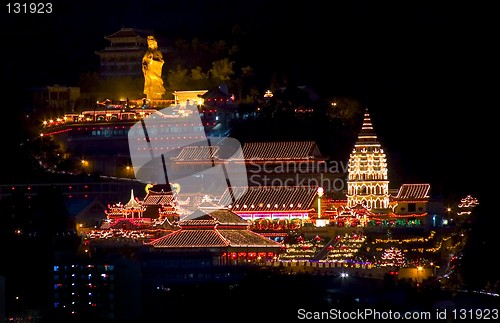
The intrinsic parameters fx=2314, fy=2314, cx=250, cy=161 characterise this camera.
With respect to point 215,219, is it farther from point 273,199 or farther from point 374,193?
point 374,193

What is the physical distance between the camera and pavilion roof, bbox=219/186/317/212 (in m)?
71.3

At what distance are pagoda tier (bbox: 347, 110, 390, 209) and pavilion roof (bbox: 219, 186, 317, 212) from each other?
1.29m

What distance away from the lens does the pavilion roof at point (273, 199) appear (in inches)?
2808

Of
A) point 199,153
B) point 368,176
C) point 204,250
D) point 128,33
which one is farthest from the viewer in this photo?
point 128,33

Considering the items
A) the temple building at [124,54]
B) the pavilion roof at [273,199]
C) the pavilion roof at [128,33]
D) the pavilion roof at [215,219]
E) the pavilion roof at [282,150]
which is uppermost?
the pavilion roof at [128,33]

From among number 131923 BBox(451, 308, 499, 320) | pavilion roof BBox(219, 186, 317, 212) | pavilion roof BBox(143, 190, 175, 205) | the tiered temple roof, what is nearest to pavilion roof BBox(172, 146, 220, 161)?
pavilion roof BBox(143, 190, 175, 205)

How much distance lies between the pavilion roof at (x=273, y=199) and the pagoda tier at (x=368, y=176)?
1.29m

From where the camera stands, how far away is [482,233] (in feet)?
199

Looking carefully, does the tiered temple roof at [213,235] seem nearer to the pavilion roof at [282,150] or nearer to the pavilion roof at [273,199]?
the pavilion roof at [273,199]

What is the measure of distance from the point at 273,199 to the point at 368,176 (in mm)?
3053

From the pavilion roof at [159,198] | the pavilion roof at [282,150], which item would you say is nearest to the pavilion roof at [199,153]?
the pavilion roof at [282,150]

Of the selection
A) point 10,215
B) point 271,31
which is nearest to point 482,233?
point 10,215

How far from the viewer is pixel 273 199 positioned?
7206 cm

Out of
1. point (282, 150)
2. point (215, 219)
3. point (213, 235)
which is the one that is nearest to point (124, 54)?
point (282, 150)
